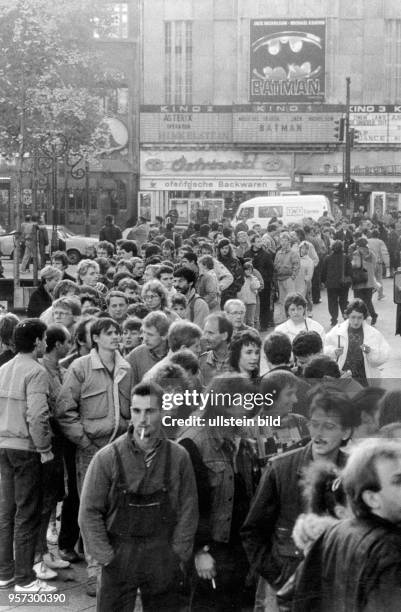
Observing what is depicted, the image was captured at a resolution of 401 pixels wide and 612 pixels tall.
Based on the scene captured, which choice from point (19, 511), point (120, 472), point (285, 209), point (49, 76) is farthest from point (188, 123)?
point (120, 472)

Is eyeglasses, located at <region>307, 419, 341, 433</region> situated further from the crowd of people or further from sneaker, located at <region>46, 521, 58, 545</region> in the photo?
sneaker, located at <region>46, 521, 58, 545</region>

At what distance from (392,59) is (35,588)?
168 ft

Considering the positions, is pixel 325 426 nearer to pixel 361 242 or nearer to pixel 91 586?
pixel 91 586

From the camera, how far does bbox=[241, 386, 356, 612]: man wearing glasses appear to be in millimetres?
4727

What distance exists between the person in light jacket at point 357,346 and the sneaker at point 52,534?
8.01 feet

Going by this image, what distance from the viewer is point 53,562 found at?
24.1 feet

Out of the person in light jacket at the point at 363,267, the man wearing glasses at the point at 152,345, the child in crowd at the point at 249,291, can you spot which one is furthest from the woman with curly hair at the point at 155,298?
the person in light jacket at the point at 363,267

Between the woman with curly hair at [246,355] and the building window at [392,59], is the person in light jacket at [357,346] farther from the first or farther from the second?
the building window at [392,59]

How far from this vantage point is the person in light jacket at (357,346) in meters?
9.03

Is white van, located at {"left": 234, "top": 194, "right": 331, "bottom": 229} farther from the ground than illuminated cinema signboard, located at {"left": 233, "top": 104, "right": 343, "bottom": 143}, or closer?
closer

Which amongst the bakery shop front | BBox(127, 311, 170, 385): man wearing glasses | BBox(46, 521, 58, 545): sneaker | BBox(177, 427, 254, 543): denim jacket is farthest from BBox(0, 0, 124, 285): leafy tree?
the bakery shop front

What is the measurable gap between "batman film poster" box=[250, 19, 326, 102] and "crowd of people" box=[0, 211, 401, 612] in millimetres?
46801

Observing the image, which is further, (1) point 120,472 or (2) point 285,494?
(1) point 120,472

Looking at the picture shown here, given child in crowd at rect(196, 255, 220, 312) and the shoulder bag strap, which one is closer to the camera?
the shoulder bag strap
